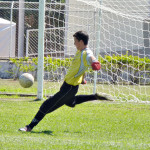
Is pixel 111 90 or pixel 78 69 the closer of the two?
pixel 78 69

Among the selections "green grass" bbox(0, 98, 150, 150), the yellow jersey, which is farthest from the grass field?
the yellow jersey

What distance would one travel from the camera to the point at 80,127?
755 centimetres

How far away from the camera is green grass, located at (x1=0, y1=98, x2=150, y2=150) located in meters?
5.95

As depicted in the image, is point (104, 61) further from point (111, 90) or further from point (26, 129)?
point (26, 129)

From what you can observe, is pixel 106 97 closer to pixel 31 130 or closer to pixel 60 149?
pixel 31 130

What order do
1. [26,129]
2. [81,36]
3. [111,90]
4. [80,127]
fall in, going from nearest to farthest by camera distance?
1. [26,129]
2. [81,36]
3. [80,127]
4. [111,90]

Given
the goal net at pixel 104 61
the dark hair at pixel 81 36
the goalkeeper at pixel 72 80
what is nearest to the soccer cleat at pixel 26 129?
the goalkeeper at pixel 72 80

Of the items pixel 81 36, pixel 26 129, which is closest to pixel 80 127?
pixel 26 129

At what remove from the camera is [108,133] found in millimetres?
7074

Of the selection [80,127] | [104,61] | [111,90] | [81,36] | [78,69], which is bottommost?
[111,90]

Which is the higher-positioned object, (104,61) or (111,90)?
(104,61)

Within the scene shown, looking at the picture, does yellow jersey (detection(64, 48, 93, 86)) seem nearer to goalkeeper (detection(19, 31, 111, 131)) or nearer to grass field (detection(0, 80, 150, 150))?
goalkeeper (detection(19, 31, 111, 131))

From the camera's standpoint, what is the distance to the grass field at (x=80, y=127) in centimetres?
595

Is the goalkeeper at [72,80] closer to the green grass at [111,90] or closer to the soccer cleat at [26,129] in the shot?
the soccer cleat at [26,129]
